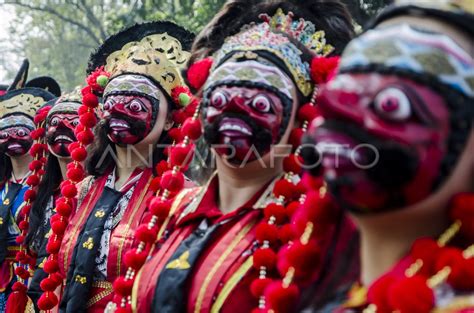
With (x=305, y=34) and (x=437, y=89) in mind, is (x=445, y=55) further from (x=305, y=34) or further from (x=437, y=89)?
(x=305, y=34)

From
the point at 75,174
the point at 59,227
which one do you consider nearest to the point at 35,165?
the point at 75,174

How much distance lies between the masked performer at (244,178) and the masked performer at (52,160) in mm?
2493

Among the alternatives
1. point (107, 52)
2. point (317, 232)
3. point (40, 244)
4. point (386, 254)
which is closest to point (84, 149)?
point (107, 52)

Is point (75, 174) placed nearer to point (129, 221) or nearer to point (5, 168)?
point (129, 221)

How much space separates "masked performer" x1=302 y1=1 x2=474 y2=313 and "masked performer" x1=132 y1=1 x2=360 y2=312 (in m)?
0.96

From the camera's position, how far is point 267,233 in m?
3.10

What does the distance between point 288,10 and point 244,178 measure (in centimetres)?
84

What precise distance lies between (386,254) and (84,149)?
310 centimetres

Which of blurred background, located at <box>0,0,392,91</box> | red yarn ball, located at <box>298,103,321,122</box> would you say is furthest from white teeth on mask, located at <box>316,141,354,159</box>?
blurred background, located at <box>0,0,392,91</box>

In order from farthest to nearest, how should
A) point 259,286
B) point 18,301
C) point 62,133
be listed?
point 18,301 → point 62,133 → point 259,286

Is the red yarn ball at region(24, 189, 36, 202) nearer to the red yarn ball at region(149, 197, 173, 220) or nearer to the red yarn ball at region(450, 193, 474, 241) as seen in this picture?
the red yarn ball at region(149, 197, 173, 220)

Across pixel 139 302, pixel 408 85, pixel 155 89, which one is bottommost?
pixel 139 302

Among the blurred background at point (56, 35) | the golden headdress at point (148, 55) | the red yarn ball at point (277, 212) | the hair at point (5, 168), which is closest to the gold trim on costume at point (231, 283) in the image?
the red yarn ball at point (277, 212)

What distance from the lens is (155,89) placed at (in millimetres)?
4617
